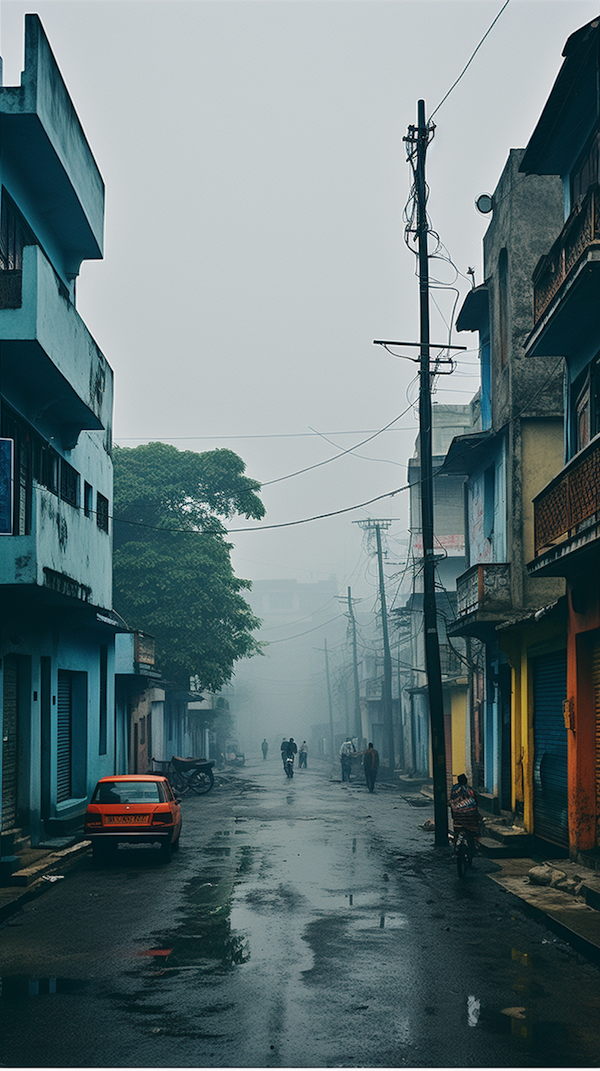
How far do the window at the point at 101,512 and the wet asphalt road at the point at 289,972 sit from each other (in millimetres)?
8837

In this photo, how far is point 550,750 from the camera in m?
17.4

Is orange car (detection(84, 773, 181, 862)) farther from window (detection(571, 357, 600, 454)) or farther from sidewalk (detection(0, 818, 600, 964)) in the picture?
window (detection(571, 357, 600, 454))

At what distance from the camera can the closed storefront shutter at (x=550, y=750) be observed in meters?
16.4

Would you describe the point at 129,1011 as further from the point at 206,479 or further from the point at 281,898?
the point at 206,479

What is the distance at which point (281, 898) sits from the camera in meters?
12.9

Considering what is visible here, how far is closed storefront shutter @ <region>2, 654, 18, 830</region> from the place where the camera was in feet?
53.0

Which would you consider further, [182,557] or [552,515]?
[182,557]

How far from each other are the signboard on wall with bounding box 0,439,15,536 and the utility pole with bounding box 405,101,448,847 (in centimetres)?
845

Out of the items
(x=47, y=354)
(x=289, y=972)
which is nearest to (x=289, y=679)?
(x=47, y=354)

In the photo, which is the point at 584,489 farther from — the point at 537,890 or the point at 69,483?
the point at 69,483

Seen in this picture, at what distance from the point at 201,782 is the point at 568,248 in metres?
24.3

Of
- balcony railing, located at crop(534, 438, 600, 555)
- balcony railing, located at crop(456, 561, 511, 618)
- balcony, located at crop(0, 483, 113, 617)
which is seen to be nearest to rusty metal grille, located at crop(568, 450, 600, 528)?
balcony railing, located at crop(534, 438, 600, 555)

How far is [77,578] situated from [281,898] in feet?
26.8

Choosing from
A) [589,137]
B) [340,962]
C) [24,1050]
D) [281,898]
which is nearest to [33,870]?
[281,898]
